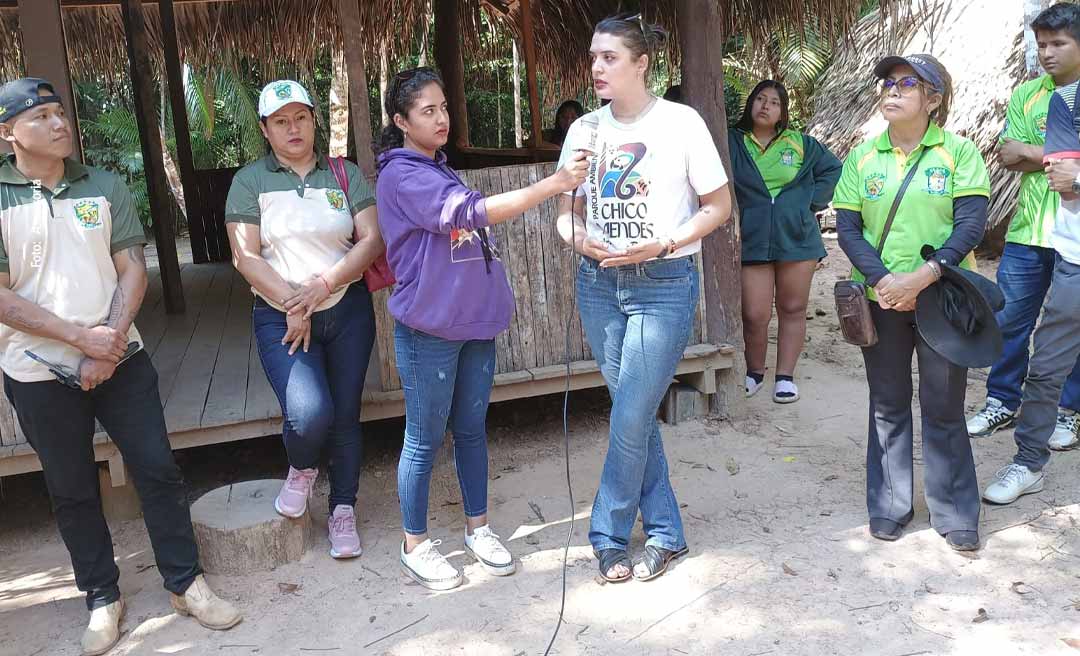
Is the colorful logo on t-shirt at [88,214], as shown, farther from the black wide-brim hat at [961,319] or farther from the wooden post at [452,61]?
the wooden post at [452,61]

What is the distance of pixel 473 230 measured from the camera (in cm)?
304

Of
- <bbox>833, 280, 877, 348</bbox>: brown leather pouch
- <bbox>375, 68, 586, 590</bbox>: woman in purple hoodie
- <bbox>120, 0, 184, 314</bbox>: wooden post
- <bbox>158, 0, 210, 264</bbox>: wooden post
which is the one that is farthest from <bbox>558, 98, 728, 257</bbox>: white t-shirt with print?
<bbox>158, 0, 210, 264</bbox>: wooden post

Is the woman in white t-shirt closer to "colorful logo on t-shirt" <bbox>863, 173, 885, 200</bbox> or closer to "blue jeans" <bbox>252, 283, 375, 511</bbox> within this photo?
"colorful logo on t-shirt" <bbox>863, 173, 885, 200</bbox>

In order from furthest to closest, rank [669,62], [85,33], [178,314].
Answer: [85,33] → [669,62] → [178,314]

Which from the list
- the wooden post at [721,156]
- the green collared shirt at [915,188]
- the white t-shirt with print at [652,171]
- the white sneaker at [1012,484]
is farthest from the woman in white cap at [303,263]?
the white sneaker at [1012,484]

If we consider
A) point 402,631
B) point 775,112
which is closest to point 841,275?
point 775,112

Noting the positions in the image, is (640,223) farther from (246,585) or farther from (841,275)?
(841,275)

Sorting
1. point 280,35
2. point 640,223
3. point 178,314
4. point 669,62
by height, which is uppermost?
point 280,35

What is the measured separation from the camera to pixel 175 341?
5719 millimetres

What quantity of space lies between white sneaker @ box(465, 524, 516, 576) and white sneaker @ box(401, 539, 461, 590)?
0.11m

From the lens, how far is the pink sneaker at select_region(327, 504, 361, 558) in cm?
368

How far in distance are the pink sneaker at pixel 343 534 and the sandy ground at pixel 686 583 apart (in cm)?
6

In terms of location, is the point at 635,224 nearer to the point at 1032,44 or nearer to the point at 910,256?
the point at 910,256

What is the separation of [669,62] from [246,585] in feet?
19.8
